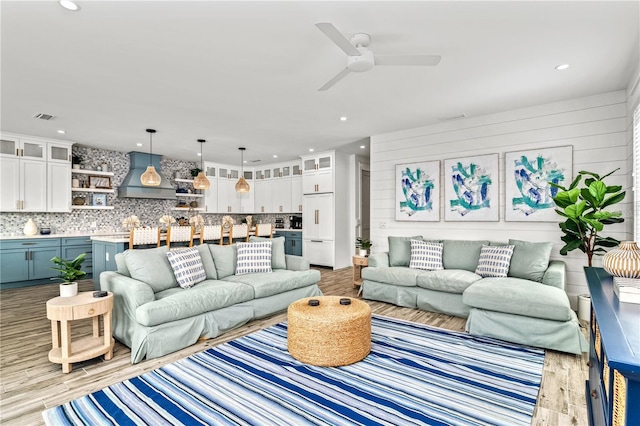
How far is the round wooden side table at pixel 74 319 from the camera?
2.59m

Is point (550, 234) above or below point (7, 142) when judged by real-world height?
below

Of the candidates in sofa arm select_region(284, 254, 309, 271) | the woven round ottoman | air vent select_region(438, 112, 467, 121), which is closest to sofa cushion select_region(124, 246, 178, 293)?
the woven round ottoman

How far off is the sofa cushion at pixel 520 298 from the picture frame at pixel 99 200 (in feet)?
23.6

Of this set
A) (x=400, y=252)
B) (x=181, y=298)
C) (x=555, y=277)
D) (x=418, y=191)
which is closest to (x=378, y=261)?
(x=400, y=252)

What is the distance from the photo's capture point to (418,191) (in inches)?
211

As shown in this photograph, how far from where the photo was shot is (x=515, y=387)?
2.34 metres

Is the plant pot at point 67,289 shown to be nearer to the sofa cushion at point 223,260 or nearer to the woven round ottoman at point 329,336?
the sofa cushion at point 223,260

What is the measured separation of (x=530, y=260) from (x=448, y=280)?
969mm

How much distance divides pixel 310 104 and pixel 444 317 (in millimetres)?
3183

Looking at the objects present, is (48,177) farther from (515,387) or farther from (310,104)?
(515,387)

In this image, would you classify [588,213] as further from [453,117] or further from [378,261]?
[378,261]

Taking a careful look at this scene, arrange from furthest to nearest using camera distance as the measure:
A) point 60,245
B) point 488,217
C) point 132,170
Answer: point 132,170, point 60,245, point 488,217

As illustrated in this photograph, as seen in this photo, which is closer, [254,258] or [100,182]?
[254,258]

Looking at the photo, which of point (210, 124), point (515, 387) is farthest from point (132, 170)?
point (515, 387)
